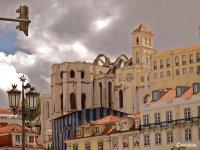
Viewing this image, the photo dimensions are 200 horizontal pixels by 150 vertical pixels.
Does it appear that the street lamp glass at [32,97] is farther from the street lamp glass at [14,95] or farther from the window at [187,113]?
the window at [187,113]

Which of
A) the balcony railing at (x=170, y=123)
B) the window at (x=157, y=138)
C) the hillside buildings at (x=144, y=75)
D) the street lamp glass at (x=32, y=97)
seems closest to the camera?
the street lamp glass at (x=32, y=97)

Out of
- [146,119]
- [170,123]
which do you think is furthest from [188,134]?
[146,119]

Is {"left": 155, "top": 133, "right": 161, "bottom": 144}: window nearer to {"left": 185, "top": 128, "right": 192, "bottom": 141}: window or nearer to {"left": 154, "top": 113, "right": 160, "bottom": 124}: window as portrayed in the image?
{"left": 154, "top": 113, "right": 160, "bottom": 124}: window

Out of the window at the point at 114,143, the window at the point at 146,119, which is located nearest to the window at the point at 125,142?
the window at the point at 114,143

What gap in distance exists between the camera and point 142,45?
7648 inches

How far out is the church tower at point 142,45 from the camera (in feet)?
629

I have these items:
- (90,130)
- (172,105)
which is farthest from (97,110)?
(172,105)

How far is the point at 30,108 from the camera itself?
31.0 m

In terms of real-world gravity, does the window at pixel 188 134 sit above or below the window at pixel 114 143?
above

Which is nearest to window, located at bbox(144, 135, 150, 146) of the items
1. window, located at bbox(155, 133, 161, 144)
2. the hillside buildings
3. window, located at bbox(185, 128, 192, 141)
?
window, located at bbox(155, 133, 161, 144)

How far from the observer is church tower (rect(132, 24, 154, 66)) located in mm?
191750

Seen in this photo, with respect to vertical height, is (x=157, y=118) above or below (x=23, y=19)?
below

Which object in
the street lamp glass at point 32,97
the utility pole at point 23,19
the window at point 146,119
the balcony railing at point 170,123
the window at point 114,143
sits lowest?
the window at point 114,143

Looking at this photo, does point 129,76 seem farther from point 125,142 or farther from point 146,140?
point 146,140
